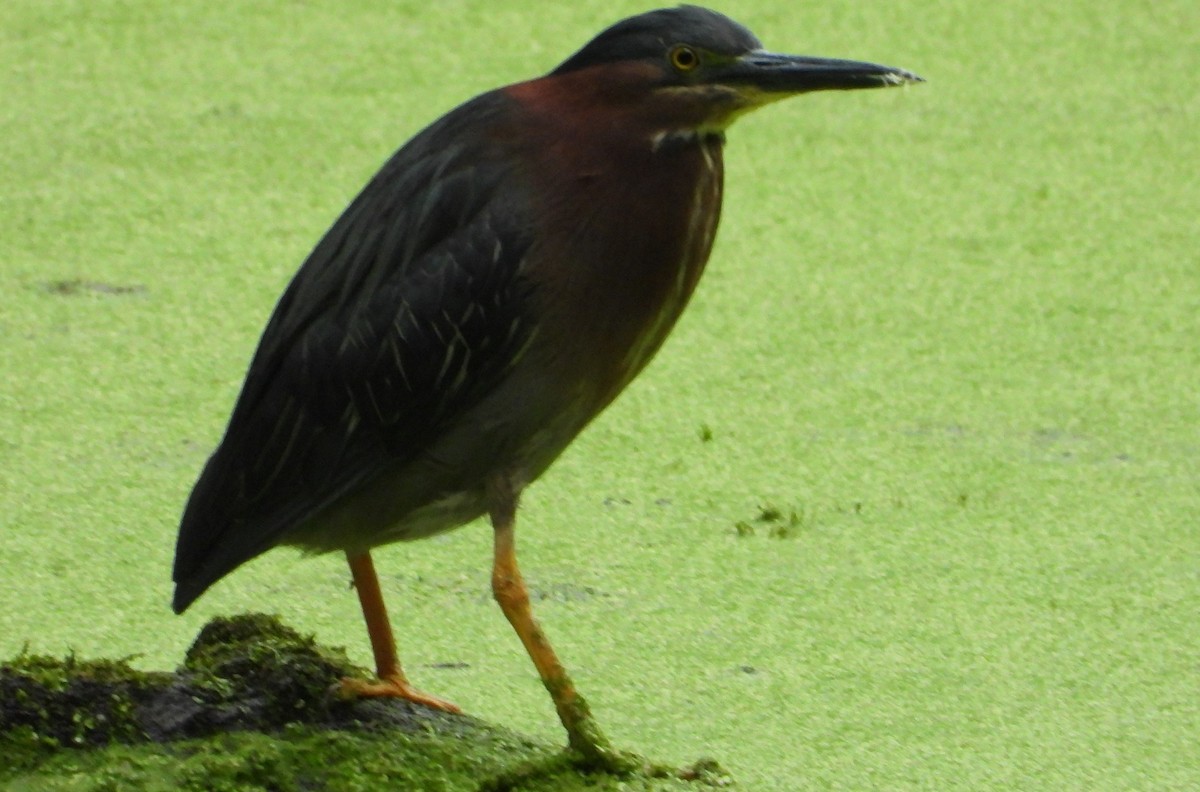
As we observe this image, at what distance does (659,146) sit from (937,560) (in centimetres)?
99

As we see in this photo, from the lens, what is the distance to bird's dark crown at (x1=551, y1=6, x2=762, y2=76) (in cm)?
185

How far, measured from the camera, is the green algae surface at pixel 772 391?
2.34 meters

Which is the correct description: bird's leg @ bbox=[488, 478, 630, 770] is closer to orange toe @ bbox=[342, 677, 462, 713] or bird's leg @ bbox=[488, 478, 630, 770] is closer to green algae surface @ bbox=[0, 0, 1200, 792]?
orange toe @ bbox=[342, 677, 462, 713]

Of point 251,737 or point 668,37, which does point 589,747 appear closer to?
point 251,737

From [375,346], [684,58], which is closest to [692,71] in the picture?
[684,58]

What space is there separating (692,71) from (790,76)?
0.09 metres

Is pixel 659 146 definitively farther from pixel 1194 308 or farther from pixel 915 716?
pixel 1194 308

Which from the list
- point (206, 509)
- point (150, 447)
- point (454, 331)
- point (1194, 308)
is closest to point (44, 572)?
point (150, 447)

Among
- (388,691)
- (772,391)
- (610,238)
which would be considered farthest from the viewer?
(772,391)

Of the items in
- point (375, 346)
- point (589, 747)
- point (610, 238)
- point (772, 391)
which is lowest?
point (589, 747)

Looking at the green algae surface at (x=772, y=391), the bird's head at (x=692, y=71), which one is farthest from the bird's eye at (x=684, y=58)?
the green algae surface at (x=772, y=391)

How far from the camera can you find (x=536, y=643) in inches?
72.9

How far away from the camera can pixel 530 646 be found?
185 cm

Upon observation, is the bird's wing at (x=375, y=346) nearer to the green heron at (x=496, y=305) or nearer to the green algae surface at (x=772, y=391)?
the green heron at (x=496, y=305)
